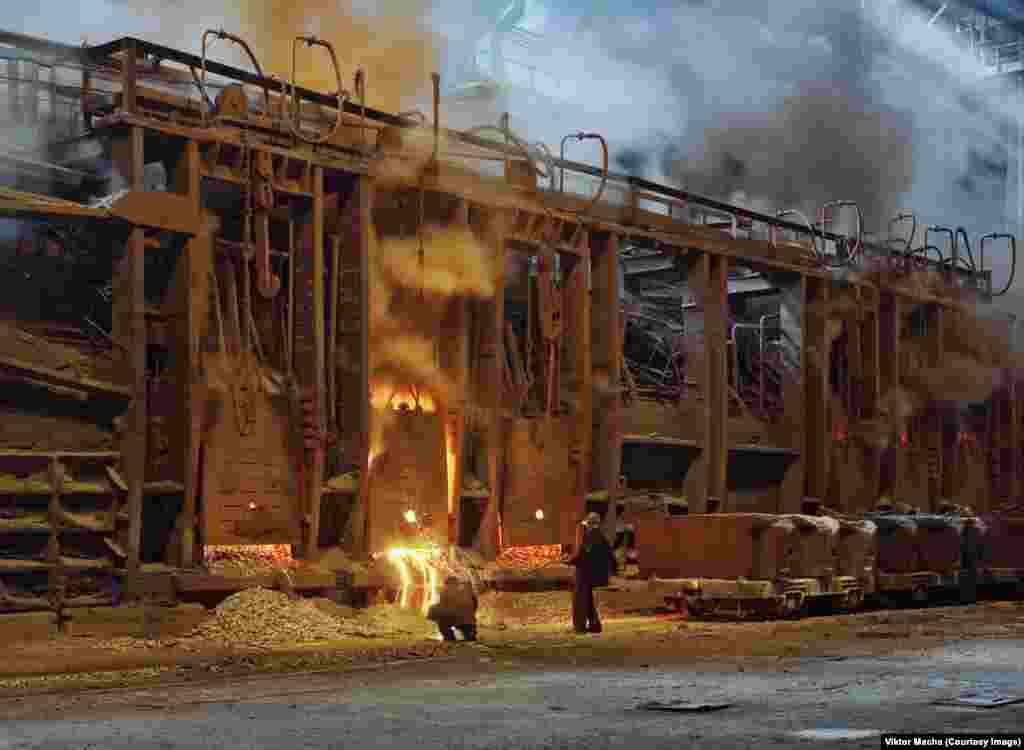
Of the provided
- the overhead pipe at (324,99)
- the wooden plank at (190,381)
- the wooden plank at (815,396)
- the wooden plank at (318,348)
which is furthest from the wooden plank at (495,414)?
the wooden plank at (815,396)

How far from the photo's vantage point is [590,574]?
56.3ft

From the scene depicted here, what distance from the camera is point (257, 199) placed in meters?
17.6

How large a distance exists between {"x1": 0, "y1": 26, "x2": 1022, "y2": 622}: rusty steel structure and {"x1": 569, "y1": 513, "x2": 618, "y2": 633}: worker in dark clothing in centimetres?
272

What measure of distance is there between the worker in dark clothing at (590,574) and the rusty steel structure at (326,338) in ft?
8.93

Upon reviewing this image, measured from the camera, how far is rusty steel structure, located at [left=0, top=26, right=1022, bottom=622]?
1609cm

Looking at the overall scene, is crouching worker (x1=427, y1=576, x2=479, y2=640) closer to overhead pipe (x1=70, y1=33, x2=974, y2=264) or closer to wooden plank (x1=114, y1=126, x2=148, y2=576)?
wooden plank (x1=114, y1=126, x2=148, y2=576)

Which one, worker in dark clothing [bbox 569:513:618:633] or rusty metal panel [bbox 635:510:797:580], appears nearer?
worker in dark clothing [bbox 569:513:618:633]

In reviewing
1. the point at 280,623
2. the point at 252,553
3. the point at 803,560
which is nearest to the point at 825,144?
the point at 803,560

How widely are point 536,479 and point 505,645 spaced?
643 cm

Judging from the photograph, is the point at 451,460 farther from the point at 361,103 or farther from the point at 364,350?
the point at 361,103

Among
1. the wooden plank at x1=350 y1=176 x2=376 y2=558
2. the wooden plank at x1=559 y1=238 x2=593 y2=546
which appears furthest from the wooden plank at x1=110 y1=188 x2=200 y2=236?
the wooden plank at x1=559 y1=238 x2=593 y2=546

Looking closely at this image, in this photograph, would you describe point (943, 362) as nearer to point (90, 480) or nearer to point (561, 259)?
point (561, 259)

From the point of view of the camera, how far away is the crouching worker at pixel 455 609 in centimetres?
1565

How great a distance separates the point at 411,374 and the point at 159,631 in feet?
17.4
